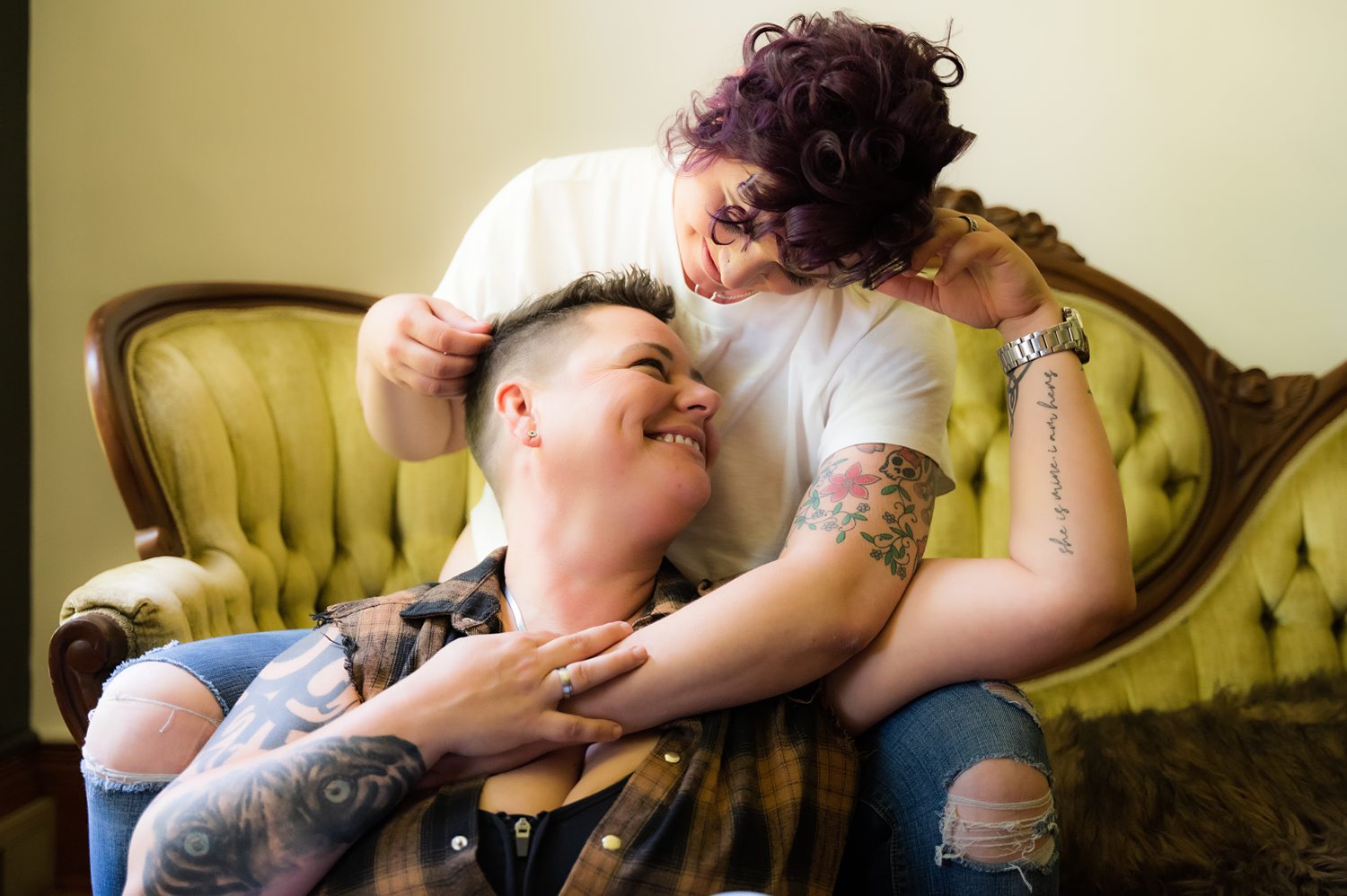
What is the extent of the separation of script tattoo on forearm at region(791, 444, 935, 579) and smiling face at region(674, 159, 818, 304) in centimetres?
21

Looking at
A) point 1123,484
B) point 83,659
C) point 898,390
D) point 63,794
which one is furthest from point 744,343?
point 63,794

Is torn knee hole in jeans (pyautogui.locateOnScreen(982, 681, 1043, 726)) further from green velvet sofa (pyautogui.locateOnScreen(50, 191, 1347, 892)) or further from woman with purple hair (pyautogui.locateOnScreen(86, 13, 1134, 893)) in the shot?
green velvet sofa (pyautogui.locateOnScreen(50, 191, 1347, 892))

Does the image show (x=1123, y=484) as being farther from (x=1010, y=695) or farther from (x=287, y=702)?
(x=287, y=702)

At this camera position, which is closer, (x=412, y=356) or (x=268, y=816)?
(x=268, y=816)

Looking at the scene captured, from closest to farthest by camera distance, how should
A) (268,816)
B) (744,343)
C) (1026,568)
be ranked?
(268,816) < (1026,568) < (744,343)

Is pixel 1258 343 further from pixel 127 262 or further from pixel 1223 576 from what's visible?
pixel 127 262

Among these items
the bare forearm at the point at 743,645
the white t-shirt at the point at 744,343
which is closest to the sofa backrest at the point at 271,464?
the white t-shirt at the point at 744,343

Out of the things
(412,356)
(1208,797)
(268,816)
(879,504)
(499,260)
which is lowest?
(1208,797)

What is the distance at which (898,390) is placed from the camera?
1.22m

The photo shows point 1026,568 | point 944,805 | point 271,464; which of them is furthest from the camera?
point 271,464

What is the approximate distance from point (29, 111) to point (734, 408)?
1.86 m

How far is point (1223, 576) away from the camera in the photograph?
7.06ft

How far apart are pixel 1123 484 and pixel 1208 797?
726 millimetres

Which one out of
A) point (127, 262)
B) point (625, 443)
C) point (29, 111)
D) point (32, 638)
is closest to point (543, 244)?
point (625, 443)
